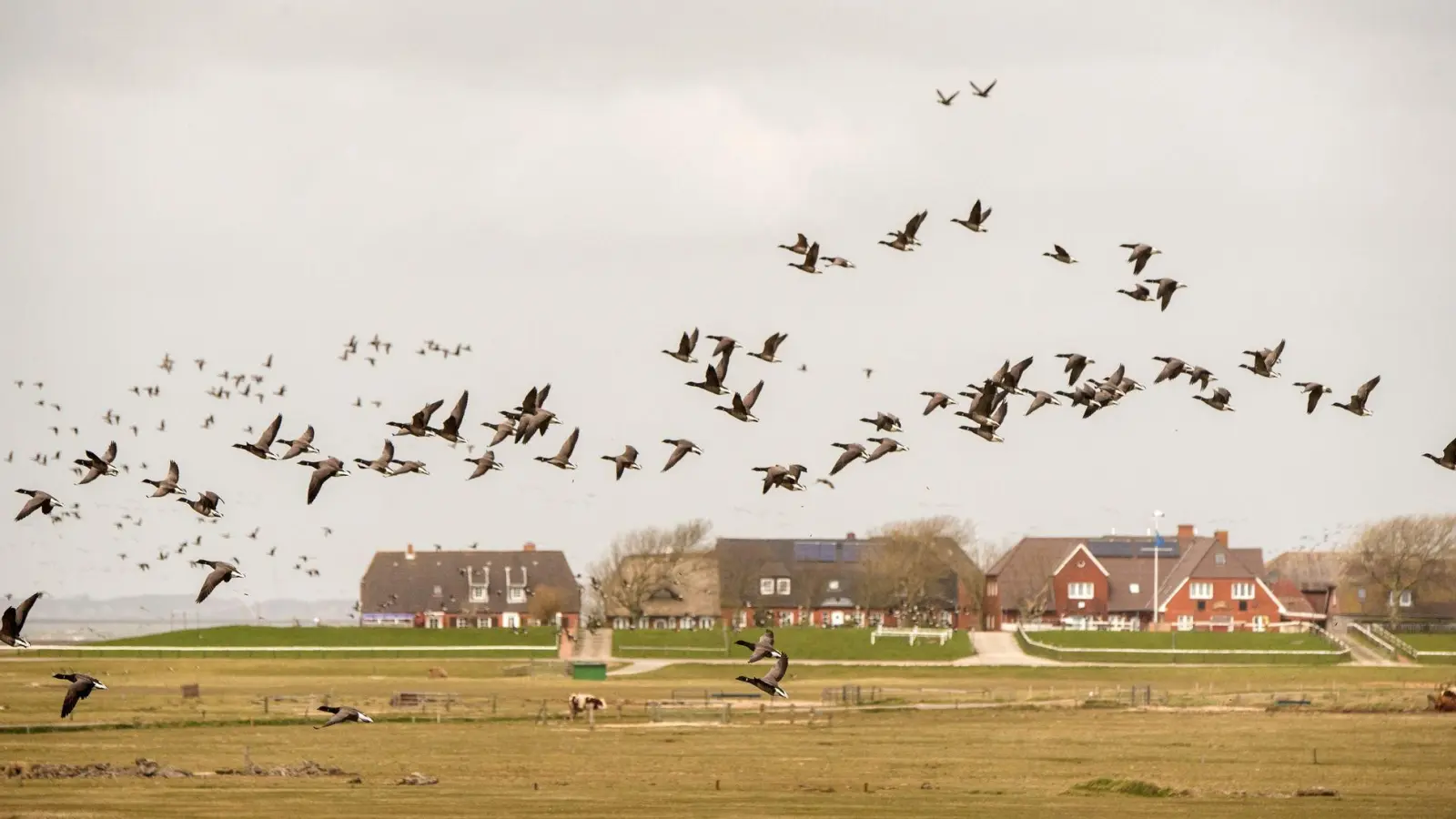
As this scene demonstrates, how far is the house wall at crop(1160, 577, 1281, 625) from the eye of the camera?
19712cm

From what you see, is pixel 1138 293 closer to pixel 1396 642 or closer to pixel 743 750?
pixel 743 750

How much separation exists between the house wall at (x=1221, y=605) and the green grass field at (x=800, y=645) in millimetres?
32599

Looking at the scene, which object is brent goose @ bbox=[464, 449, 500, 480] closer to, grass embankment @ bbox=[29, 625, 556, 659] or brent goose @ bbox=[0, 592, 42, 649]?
brent goose @ bbox=[0, 592, 42, 649]

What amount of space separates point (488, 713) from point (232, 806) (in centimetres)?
3496

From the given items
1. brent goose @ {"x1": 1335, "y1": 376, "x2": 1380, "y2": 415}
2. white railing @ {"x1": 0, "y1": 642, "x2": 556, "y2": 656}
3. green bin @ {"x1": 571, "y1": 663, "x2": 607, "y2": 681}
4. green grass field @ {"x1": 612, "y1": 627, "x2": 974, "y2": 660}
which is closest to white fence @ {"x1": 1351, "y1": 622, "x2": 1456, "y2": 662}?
green grass field @ {"x1": 612, "y1": 627, "x2": 974, "y2": 660}

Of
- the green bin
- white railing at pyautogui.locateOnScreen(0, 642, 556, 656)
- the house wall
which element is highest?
the house wall

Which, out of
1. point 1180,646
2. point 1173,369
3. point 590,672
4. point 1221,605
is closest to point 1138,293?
point 1173,369

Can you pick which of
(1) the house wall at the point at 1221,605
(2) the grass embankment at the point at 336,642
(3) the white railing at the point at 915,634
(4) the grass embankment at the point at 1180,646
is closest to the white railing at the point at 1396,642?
(4) the grass embankment at the point at 1180,646

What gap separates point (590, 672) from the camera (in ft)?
421

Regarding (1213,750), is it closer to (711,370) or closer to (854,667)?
(711,370)

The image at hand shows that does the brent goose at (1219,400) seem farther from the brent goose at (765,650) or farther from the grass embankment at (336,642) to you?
the grass embankment at (336,642)

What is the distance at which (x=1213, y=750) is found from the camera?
83.1 m

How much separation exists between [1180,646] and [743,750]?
3244 inches

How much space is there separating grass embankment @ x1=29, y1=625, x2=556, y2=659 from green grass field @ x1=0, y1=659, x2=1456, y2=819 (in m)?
28.2
